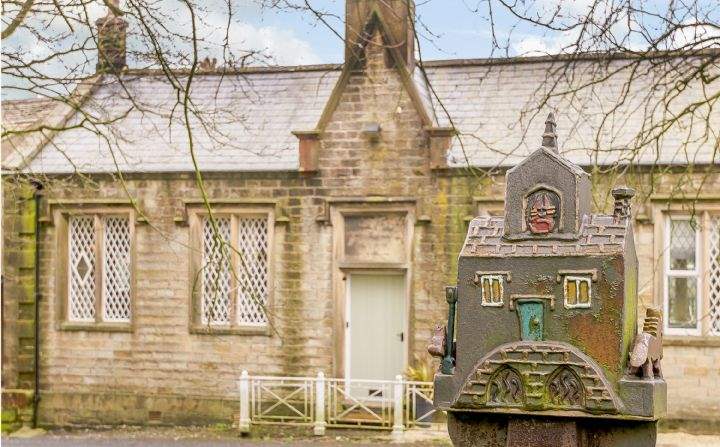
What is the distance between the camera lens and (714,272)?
1772cm

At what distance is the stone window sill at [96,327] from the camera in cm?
1978

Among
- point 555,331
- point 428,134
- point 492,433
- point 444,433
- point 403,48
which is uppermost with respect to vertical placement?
point 403,48

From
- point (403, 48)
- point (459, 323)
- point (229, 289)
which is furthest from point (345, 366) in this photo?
point (459, 323)

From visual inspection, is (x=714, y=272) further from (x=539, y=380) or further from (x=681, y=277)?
(x=539, y=380)

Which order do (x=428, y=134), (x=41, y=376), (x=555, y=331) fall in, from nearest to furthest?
(x=555, y=331), (x=428, y=134), (x=41, y=376)

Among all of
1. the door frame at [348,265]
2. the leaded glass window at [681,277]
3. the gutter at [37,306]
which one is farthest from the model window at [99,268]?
the leaded glass window at [681,277]

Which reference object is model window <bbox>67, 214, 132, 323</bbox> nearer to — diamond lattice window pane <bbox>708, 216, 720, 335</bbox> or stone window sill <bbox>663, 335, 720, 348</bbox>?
stone window sill <bbox>663, 335, 720, 348</bbox>

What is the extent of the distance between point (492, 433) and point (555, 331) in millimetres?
968

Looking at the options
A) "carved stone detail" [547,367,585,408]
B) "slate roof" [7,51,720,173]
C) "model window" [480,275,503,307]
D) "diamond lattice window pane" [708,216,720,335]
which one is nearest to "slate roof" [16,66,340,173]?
"slate roof" [7,51,720,173]

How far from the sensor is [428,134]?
18.3 metres

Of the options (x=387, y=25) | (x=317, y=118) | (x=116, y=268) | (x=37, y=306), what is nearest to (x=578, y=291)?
(x=387, y=25)

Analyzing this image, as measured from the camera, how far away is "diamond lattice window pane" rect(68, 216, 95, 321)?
20.2 meters

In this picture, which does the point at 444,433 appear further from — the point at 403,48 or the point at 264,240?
the point at 403,48

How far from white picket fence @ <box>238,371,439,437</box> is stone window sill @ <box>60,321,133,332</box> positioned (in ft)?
8.35
